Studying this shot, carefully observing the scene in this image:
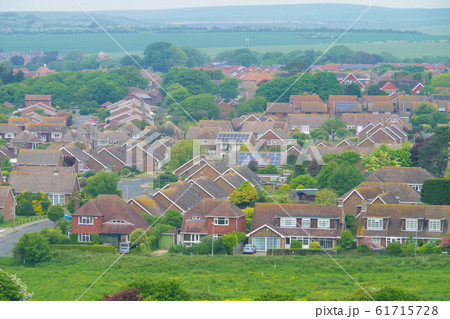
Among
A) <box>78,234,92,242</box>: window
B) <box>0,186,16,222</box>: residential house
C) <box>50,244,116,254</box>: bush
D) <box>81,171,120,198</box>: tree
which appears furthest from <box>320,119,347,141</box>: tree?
<box>50,244,116,254</box>: bush

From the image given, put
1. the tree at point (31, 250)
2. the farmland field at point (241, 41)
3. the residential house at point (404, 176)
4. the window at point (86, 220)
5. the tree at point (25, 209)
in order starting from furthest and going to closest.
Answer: the farmland field at point (241, 41) < the residential house at point (404, 176) < the tree at point (25, 209) < the window at point (86, 220) < the tree at point (31, 250)

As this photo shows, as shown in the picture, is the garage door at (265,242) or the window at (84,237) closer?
the garage door at (265,242)

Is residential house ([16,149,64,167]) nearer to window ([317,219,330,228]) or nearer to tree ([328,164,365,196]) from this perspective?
tree ([328,164,365,196])

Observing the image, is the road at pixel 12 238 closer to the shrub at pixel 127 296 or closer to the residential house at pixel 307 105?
the shrub at pixel 127 296

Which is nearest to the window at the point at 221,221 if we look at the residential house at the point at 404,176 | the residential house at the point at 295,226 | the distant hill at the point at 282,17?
the residential house at the point at 295,226

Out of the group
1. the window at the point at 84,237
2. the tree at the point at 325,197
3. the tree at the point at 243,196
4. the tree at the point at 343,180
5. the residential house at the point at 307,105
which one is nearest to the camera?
the window at the point at 84,237

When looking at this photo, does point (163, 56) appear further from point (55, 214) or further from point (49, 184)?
point (55, 214)
